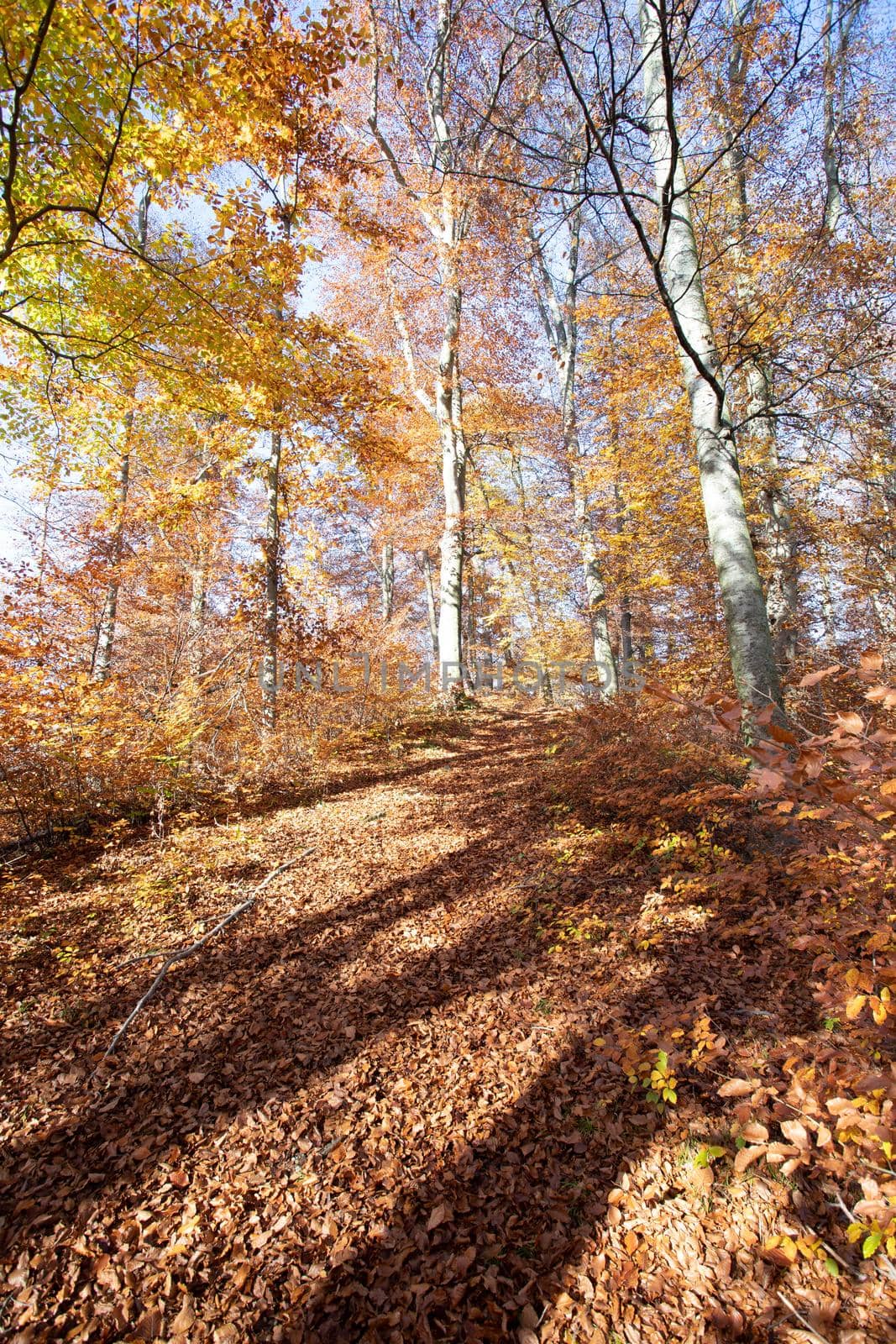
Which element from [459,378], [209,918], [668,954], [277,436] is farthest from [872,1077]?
[459,378]

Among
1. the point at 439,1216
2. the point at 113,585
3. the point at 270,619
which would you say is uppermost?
the point at 113,585

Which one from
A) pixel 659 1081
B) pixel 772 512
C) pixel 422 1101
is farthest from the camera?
pixel 772 512

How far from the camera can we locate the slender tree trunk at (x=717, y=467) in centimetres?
420

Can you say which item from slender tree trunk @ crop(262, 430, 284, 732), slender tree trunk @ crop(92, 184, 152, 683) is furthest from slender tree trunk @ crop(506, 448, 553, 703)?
slender tree trunk @ crop(92, 184, 152, 683)

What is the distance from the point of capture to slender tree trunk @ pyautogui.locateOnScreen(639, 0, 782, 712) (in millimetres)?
4203

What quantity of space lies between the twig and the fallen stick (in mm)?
3273

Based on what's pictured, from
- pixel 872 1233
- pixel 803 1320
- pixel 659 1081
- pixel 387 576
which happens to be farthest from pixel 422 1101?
pixel 387 576

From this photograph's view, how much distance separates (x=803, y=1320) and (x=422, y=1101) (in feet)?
5.46

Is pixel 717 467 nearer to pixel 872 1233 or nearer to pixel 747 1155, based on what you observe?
pixel 747 1155

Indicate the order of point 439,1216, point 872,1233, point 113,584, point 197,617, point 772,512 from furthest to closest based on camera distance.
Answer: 1. point 197,617
2. point 113,584
3. point 772,512
4. point 439,1216
5. point 872,1233

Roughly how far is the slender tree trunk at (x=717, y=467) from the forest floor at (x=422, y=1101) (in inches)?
43.3

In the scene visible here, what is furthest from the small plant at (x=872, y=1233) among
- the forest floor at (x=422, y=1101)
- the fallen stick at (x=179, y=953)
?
the fallen stick at (x=179, y=953)

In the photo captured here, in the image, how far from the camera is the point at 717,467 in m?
4.49

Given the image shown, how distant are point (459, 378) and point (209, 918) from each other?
13911mm
